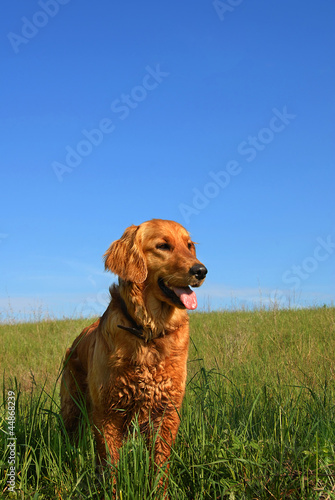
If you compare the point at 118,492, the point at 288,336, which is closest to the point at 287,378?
the point at 118,492

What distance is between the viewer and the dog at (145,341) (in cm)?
306

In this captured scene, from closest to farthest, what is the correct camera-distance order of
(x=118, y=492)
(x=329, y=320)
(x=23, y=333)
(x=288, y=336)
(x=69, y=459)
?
(x=118, y=492) → (x=69, y=459) → (x=288, y=336) → (x=329, y=320) → (x=23, y=333)

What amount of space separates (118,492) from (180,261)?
1573mm

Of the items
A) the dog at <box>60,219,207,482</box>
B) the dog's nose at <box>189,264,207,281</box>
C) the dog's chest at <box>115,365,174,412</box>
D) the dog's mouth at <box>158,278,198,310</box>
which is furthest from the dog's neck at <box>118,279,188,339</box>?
the dog's nose at <box>189,264,207,281</box>

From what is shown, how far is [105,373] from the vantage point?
311cm

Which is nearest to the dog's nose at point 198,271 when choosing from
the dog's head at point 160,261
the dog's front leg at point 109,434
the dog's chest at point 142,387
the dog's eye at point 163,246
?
the dog's head at point 160,261

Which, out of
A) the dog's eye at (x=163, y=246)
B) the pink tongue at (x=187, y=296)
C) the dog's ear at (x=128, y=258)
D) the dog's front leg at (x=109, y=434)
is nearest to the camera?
the dog's front leg at (x=109, y=434)

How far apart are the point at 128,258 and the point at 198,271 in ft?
1.98

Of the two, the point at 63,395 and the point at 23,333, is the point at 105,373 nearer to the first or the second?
the point at 63,395

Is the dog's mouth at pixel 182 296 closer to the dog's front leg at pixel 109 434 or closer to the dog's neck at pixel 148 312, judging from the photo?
the dog's neck at pixel 148 312

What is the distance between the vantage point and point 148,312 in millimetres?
3211

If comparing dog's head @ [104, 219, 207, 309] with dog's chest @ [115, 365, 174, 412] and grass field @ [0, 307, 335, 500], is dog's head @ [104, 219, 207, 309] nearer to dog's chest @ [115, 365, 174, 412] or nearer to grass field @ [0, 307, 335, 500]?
dog's chest @ [115, 365, 174, 412]

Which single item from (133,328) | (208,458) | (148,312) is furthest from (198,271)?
(208,458)

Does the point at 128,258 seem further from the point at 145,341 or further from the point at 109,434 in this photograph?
the point at 109,434
